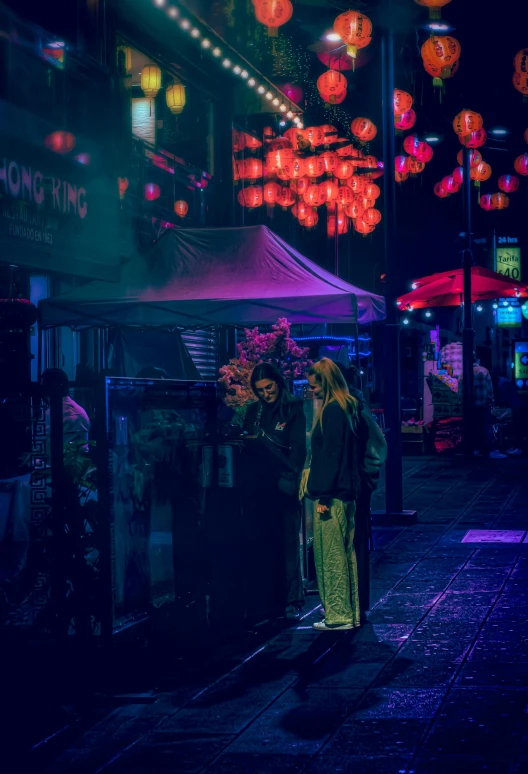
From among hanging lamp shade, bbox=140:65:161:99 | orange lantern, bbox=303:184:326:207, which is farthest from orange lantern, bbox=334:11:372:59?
orange lantern, bbox=303:184:326:207

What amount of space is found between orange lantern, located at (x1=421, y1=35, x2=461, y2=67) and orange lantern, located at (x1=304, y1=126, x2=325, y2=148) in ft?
21.3

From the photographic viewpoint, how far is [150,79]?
1647 cm

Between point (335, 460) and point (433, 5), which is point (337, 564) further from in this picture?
point (433, 5)

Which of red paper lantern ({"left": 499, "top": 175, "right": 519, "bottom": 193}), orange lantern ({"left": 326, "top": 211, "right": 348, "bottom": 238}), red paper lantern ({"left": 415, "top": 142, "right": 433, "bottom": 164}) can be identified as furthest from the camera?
orange lantern ({"left": 326, "top": 211, "right": 348, "bottom": 238})

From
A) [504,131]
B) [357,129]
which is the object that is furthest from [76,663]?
[504,131]

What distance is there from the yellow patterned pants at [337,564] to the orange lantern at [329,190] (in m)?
15.7

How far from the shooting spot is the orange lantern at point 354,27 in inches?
570

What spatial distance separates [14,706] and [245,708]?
1.33m

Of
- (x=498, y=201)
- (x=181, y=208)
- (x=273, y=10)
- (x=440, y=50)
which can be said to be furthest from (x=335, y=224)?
(x=273, y=10)

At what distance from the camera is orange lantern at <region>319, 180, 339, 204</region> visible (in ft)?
73.7

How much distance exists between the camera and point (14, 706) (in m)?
5.86

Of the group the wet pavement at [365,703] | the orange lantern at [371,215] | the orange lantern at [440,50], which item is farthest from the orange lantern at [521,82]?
the orange lantern at [371,215]

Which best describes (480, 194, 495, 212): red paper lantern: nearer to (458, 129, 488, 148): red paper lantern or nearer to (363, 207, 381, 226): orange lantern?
(363, 207, 381, 226): orange lantern

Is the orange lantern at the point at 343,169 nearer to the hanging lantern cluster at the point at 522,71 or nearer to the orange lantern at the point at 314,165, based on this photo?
the orange lantern at the point at 314,165
